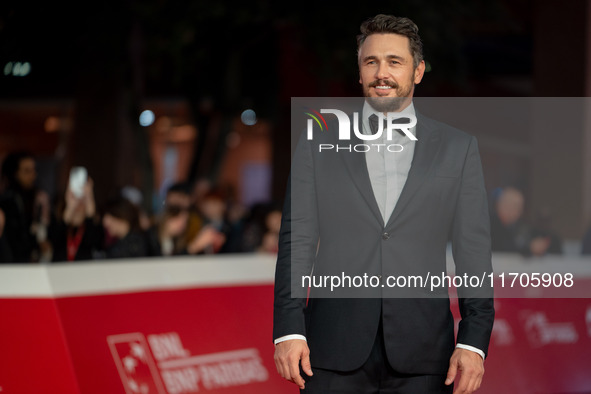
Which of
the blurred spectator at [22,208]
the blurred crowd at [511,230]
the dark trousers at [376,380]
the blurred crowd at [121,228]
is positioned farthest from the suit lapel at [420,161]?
the blurred spectator at [22,208]

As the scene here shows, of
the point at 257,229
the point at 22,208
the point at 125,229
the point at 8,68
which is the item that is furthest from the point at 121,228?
the point at 8,68

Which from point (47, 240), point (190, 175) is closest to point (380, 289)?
point (47, 240)

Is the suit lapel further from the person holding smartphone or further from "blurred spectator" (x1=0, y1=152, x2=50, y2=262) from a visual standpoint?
the person holding smartphone

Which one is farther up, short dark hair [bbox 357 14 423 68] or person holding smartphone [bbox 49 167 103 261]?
short dark hair [bbox 357 14 423 68]

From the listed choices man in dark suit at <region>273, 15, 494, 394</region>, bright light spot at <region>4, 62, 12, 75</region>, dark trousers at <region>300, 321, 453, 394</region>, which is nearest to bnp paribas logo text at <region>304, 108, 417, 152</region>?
man in dark suit at <region>273, 15, 494, 394</region>

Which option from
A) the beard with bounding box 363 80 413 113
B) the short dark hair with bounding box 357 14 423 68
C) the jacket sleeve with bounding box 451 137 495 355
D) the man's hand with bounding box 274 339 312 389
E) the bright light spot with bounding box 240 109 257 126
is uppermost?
the bright light spot with bounding box 240 109 257 126

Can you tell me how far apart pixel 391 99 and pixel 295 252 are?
523 millimetres

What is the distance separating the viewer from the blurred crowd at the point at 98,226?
6.59 metres

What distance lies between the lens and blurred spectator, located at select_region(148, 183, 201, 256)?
8258mm

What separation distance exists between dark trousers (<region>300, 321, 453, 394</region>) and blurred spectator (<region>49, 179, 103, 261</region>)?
15.1ft

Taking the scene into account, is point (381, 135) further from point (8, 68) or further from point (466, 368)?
point (8, 68)

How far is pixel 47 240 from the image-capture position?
7355 millimetres

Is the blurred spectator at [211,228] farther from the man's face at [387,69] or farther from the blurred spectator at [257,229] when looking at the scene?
the man's face at [387,69]

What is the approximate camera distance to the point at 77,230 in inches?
291
